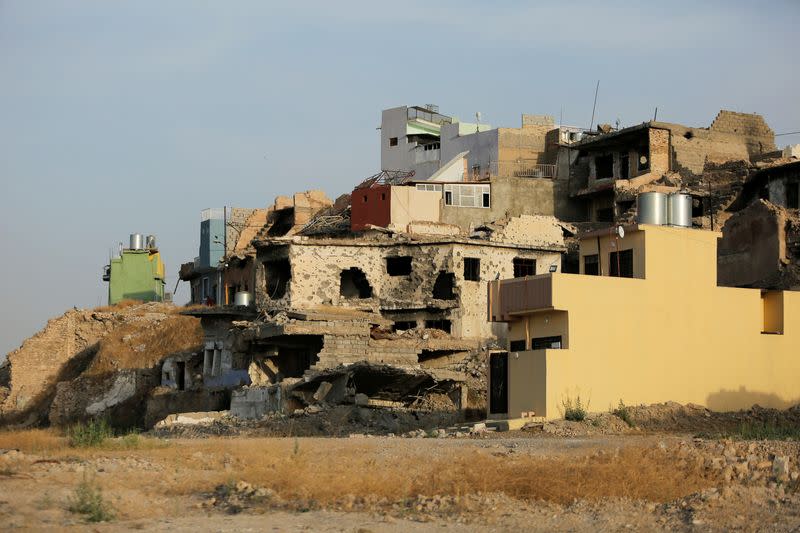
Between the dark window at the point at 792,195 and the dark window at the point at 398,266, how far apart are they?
14.7 m

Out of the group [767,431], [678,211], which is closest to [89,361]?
[678,211]

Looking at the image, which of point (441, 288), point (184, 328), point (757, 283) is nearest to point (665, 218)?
point (757, 283)

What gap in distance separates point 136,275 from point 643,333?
48.3 m

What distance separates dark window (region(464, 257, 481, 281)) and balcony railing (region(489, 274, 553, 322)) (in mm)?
13532

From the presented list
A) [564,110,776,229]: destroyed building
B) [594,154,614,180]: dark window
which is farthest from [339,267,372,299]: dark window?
[594,154,614,180]: dark window

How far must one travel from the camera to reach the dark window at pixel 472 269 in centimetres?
4862

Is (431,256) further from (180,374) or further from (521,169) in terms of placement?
(521,169)

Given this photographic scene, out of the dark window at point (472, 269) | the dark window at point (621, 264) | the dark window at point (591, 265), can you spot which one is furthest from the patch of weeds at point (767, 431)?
the dark window at point (472, 269)

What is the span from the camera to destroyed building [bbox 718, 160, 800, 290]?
44.3 m

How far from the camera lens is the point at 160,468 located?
21.4m

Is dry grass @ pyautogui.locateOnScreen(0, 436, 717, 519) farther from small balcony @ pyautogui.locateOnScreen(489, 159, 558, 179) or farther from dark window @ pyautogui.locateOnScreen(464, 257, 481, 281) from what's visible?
small balcony @ pyautogui.locateOnScreen(489, 159, 558, 179)

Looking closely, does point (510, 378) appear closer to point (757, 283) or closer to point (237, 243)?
point (757, 283)

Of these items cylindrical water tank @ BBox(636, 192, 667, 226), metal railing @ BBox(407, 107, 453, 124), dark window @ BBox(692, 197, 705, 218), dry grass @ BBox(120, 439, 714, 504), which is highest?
metal railing @ BBox(407, 107, 453, 124)

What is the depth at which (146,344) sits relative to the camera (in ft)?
197
